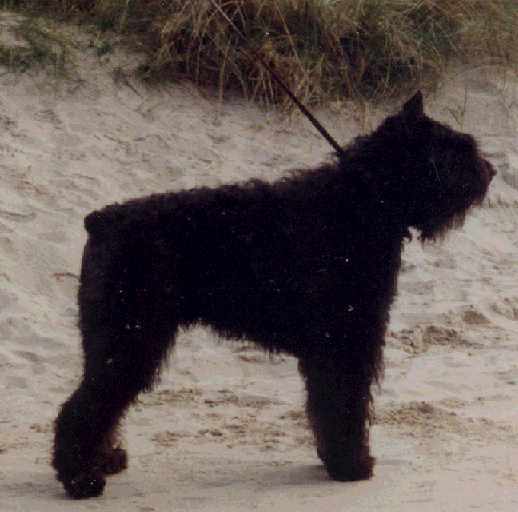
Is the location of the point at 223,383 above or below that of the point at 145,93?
below

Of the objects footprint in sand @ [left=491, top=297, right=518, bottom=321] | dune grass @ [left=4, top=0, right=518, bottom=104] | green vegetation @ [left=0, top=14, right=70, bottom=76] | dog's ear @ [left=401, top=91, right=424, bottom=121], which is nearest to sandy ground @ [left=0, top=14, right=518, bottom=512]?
footprint in sand @ [left=491, top=297, right=518, bottom=321]

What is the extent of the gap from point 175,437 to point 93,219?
136 centimetres

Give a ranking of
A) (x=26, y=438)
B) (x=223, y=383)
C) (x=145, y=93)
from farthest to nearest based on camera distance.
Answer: (x=145, y=93) < (x=223, y=383) < (x=26, y=438)

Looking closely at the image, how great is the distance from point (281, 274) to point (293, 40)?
4725 mm

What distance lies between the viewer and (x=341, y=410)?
214 inches

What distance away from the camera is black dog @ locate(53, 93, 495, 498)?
5234 millimetres

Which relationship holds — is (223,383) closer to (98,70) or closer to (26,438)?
(26,438)

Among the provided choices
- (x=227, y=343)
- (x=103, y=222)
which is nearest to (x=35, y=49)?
(x=227, y=343)

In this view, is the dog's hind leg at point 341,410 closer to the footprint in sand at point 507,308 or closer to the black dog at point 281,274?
the black dog at point 281,274

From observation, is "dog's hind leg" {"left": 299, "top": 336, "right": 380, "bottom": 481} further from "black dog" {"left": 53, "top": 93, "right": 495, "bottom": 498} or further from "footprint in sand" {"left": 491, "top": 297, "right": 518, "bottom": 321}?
"footprint in sand" {"left": 491, "top": 297, "right": 518, "bottom": 321}

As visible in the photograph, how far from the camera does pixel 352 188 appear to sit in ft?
18.1

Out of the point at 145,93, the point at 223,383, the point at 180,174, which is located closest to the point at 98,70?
the point at 145,93

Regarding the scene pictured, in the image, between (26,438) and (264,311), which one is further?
(26,438)

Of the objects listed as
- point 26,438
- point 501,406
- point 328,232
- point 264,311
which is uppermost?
point 328,232
